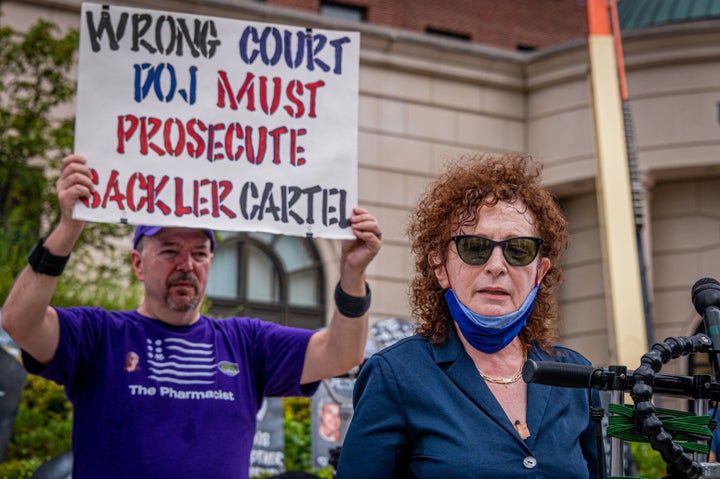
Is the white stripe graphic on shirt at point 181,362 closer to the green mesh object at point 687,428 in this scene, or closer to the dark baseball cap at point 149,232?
the dark baseball cap at point 149,232

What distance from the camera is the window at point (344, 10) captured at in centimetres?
2278

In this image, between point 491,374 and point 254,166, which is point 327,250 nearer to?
point 254,166

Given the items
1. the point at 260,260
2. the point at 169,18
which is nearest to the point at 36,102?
the point at 260,260

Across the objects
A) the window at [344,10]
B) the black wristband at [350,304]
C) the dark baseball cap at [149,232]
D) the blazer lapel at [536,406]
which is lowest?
the blazer lapel at [536,406]

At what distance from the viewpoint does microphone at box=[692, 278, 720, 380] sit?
107 inches

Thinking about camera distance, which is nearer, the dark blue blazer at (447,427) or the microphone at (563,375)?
the microphone at (563,375)

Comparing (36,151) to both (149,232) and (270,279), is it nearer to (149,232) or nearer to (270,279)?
(270,279)

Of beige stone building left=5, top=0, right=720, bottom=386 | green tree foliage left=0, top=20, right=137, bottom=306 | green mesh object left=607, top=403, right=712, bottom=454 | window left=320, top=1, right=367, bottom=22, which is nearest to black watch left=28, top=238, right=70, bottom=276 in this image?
green mesh object left=607, top=403, right=712, bottom=454

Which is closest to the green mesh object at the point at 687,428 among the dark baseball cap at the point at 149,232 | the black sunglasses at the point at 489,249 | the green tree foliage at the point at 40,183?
the black sunglasses at the point at 489,249

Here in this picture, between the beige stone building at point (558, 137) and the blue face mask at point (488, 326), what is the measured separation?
15596mm

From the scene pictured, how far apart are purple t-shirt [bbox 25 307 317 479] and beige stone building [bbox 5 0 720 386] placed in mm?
14054

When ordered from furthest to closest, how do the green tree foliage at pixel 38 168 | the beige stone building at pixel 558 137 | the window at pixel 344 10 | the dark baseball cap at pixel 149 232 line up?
the window at pixel 344 10
the beige stone building at pixel 558 137
the green tree foliage at pixel 38 168
the dark baseball cap at pixel 149 232

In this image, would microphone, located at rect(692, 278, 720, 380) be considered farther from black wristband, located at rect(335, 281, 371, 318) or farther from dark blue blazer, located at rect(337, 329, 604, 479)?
black wristband, located at rect(335, 281, 371, 318)

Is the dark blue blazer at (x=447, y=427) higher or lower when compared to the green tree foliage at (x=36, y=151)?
lower
